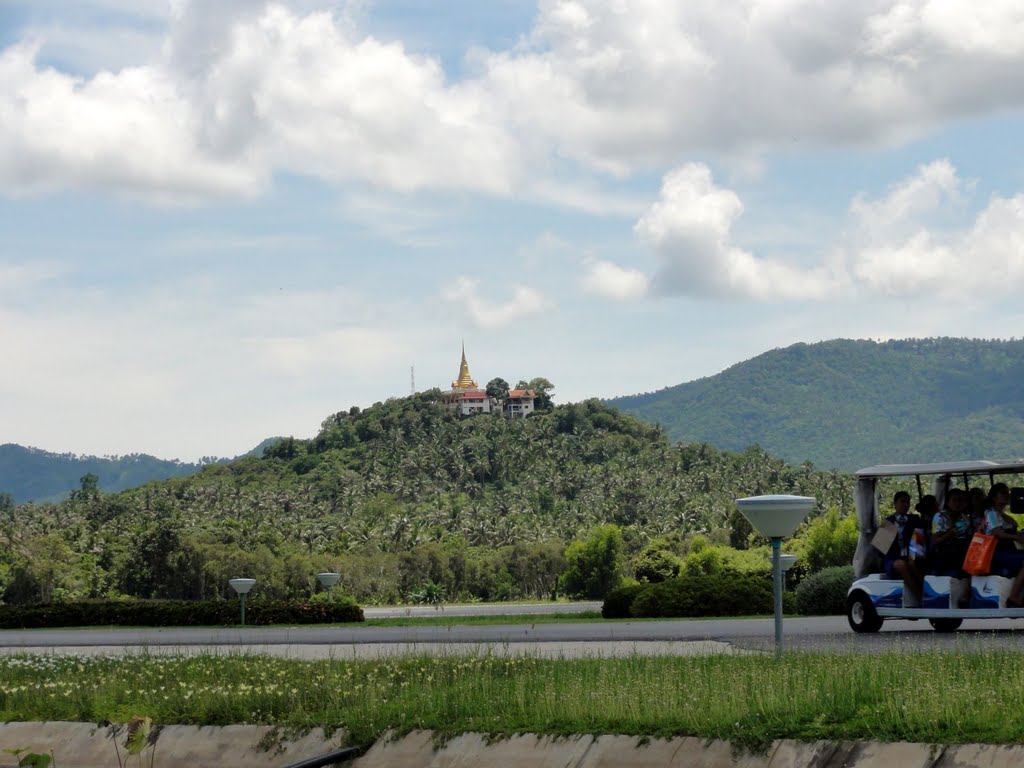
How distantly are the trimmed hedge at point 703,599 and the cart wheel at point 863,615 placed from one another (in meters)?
9.70

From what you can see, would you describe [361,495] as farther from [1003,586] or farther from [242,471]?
[1003,586]

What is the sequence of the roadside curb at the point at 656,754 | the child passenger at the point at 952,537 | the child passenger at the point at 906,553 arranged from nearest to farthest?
1. the roadside curb at the point at 656,754
2. the child passenger at the point at 952,537
3. the child passenger at the point at 906,553

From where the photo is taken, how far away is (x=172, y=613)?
4003 centimetres

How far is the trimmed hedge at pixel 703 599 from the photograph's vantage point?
33.4 meters

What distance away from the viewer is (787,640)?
68.4 feet

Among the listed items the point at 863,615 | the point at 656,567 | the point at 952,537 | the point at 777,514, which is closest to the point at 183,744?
the point at 777,514

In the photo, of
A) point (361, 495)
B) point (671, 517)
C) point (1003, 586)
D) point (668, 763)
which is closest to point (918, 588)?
point (1003, 586)

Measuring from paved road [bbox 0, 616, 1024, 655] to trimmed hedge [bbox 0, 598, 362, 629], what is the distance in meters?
4.80

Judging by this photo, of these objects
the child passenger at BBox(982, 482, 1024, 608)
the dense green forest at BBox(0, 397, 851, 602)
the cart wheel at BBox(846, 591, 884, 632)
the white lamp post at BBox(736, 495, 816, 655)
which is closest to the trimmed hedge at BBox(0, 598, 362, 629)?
the cart wheel at BBox(846, 591, 884, 632)

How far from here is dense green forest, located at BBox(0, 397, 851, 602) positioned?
92562 millimetres

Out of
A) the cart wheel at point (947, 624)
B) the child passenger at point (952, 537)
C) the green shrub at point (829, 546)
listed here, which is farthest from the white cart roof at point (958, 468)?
the green shrub at point (829, 546)

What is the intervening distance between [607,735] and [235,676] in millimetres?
6666

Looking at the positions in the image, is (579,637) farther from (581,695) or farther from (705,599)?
(705,599)

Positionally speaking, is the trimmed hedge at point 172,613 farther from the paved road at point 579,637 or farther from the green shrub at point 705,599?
the green shrub at point 705,599
